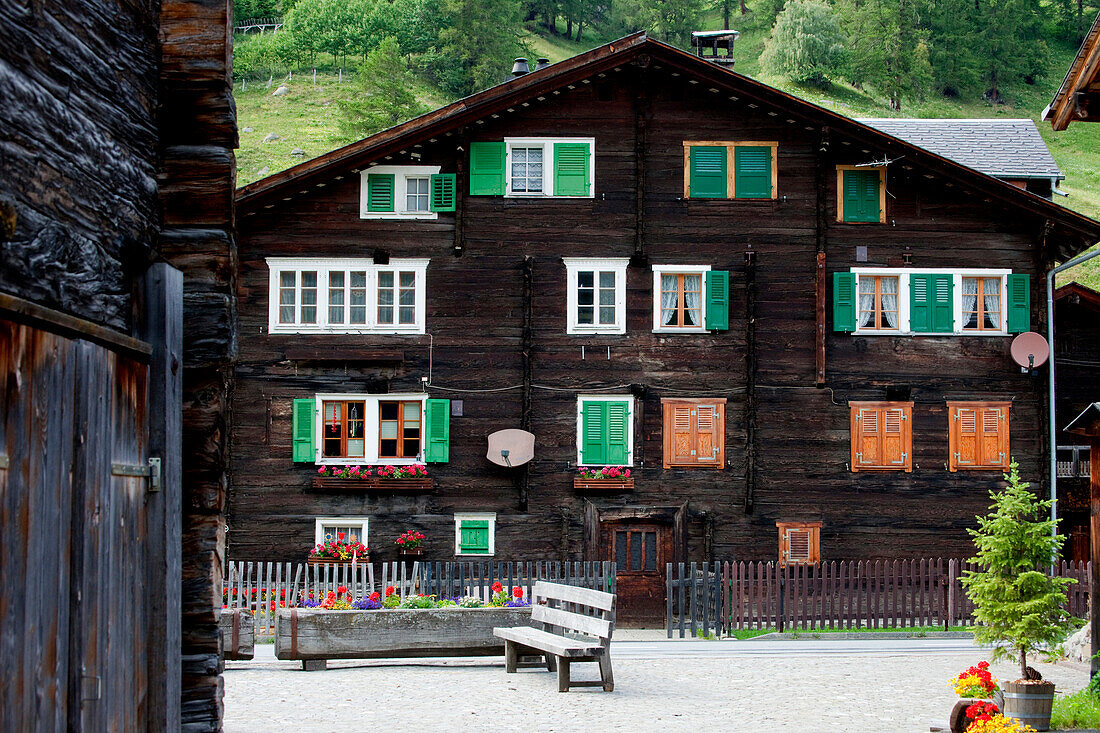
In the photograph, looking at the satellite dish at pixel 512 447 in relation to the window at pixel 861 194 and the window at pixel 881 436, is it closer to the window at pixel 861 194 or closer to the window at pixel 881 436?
the window at pixel 881 436

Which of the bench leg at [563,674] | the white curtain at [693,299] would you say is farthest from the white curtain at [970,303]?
the bench leg at [563,674]

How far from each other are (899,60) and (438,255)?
80729 millimetres

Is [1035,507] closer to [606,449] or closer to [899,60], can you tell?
[606,449]

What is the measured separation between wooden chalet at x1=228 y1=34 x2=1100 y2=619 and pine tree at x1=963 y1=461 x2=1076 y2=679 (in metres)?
11.2

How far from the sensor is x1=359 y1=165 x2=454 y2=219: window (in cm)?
2262

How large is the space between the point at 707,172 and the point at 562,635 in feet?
37.6

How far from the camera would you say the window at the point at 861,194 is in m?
23.2

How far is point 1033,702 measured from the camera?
34.8ft

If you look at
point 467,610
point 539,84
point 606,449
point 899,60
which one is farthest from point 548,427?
point 899,60

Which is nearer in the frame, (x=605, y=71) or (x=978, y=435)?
(x=605, y=71)

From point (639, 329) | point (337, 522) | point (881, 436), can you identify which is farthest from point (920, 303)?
point (337, 522)

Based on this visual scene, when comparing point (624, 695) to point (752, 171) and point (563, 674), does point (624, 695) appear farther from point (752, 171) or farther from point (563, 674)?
point (752, 171)

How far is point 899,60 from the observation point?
3723 inches

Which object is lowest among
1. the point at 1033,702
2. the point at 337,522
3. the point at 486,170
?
the point at 1033,702
